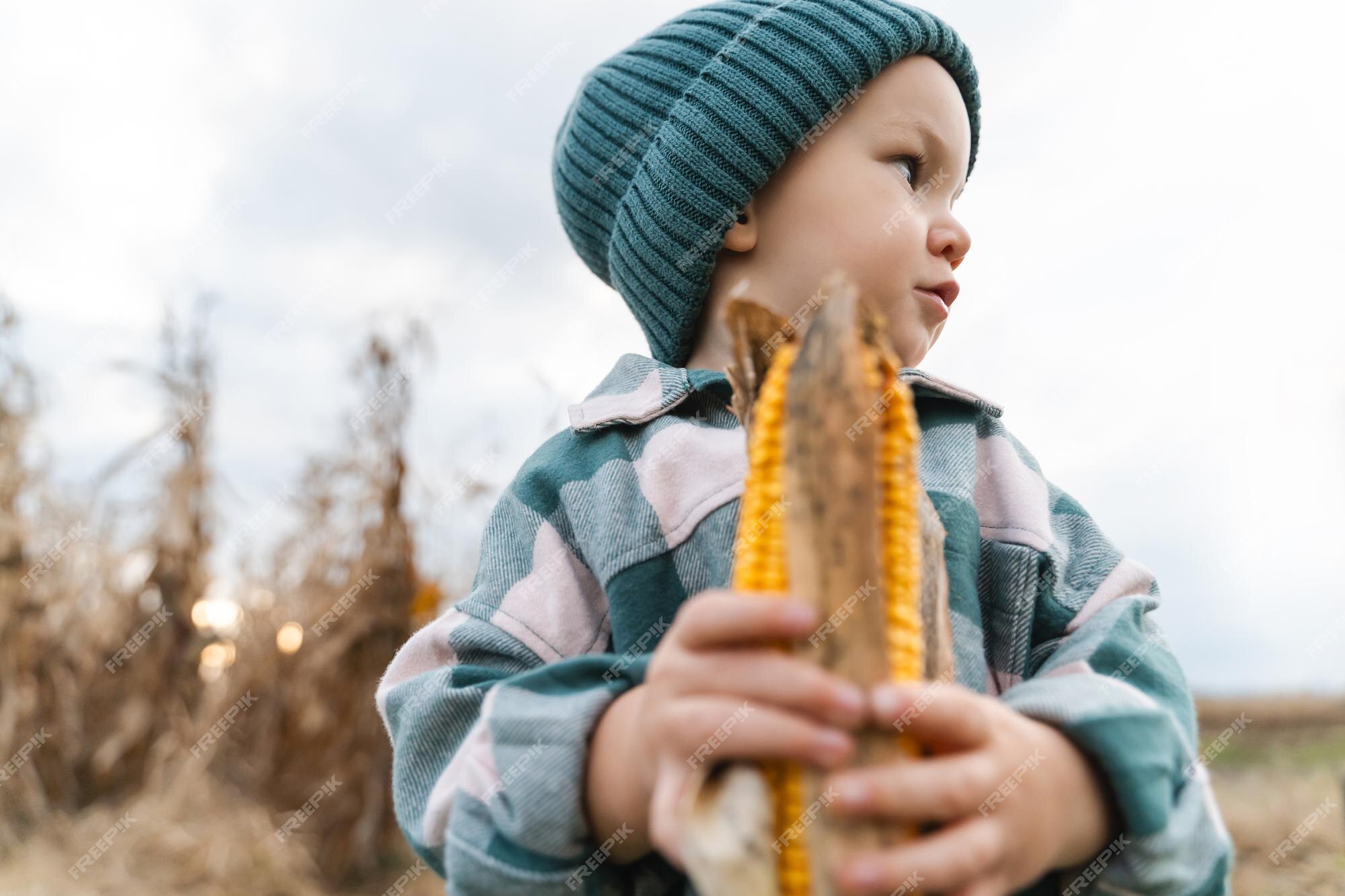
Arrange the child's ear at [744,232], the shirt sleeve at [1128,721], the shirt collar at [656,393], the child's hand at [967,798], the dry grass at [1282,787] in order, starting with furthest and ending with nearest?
the dry grass at [1282,787]
the child's ear at [744,232]
the shirt collar at [656,393]
the shirt sleeve at [1128,721]
the child's hand at [967,798]

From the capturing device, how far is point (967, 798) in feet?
2.40

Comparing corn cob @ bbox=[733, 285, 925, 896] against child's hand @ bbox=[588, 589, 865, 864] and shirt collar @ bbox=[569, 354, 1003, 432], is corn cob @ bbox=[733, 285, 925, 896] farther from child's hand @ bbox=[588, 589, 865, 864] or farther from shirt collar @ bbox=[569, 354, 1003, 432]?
shirt collar @ bbox=[569, 354, 1003, 432]

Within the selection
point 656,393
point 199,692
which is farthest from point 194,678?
point 656,393

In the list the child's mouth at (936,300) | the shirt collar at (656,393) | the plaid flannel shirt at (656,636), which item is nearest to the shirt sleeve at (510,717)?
the plaid flannel shirt at (656,636)

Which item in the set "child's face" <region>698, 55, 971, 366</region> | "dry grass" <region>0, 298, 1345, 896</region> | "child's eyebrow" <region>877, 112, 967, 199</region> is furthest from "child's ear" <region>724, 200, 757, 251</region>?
"dry grass" <region>0, 298, 1345, 896</region>

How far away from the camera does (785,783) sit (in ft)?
2.39

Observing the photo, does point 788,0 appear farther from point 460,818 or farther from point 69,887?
point 69,887

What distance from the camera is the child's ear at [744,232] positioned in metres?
1.62

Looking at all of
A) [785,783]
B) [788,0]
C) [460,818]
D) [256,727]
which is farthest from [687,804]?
[256,727]

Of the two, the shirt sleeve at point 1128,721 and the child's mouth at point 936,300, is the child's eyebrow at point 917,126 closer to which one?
the child's mouth at point 936,300

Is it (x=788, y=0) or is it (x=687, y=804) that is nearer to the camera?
(x=687, y=804)

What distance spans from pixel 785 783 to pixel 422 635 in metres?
0.74

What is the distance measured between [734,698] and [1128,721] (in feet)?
1.46

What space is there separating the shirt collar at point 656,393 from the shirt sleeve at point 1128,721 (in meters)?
0.27
